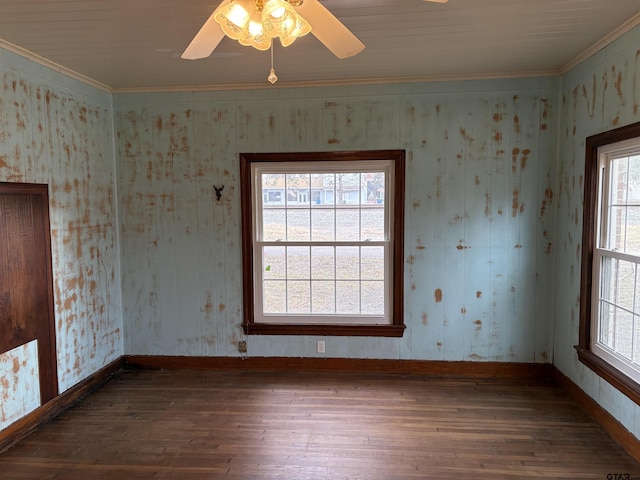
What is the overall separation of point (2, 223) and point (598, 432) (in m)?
4.19

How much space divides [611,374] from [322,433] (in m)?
1.96

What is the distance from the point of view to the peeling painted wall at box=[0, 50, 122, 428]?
276 cm

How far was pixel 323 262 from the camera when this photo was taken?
3773 mm

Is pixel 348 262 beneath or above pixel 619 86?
beneath

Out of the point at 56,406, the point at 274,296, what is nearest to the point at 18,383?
the point at 56,406

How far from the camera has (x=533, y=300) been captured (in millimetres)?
3617

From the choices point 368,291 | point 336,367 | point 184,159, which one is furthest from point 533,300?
point 184,159

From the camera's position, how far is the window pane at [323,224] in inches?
147

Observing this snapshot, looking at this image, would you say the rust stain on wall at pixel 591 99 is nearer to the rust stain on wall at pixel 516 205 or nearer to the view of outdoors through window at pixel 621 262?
the view of outdoors through window at pixel 621 262

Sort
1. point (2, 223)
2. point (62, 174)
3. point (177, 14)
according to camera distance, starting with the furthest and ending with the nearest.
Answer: point (62, 174) < point (2, 223) < point (177, 14)

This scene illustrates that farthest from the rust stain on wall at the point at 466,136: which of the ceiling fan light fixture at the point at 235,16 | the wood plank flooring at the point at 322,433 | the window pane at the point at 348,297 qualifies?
the ceiling fan light fixture at the point at 235,16

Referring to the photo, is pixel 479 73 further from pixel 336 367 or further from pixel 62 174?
pixel 62 174

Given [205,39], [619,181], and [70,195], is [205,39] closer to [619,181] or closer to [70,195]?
[70,195]

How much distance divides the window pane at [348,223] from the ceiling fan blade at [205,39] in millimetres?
1972
